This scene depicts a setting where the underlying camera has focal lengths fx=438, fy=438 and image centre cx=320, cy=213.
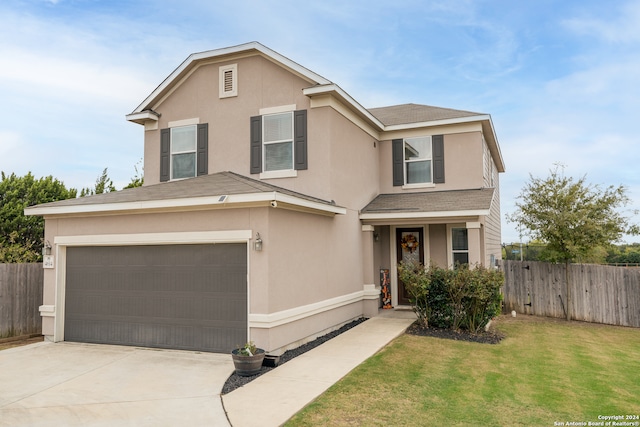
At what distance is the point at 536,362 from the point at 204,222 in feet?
22.0

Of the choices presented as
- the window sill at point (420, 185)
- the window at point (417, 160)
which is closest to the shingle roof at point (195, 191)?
the window sill at point (420, 185)

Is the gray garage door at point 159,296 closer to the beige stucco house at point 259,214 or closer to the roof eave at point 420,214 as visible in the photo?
the beige stucco house at point 259,214

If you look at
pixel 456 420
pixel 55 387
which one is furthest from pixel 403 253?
pixel 55 387

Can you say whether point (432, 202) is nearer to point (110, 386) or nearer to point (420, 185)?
point (420, 185)

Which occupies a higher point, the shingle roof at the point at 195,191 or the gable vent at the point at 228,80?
the gable vent at the point at 228,80

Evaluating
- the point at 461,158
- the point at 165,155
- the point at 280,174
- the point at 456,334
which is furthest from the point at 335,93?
the point at 456,334

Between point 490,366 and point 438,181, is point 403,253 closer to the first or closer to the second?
point 438,181

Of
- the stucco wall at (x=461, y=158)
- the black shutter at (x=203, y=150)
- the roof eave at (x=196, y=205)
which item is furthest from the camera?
the stucco wall at (x=461, y=158)

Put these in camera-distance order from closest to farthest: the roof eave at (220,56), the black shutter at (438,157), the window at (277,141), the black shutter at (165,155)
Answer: the roof eave at (220,56) → the window at (277,141) → the black shutter at (165,155) → the black shutter at (438,157)

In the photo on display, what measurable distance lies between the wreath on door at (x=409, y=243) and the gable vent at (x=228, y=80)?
649 cm

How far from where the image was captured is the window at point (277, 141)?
35.1ft

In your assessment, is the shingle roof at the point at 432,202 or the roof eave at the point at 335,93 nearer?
the roof eave at the point at 335,93

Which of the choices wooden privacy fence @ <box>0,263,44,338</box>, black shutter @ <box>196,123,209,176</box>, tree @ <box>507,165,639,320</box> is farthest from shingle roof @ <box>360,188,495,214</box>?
wooden privacy fence @ <box>0,263,44,338</box>

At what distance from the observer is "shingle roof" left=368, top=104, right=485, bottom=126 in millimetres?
13203
